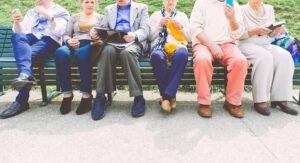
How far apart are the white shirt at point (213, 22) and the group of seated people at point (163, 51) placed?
1 cm

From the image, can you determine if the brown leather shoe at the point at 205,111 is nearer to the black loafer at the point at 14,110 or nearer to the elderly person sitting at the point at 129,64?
the elderly person sitting at the point at 129,64

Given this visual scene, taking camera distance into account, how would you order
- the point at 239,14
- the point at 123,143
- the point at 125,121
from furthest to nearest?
1. the point at 239,14
2. the point at 125,121
3. the point at 123,143

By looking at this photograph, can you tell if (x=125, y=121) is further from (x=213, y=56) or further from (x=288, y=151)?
(x=288, y=151)

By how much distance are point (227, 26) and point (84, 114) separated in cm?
212

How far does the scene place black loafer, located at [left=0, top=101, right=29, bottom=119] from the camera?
469cm

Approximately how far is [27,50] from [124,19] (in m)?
1.31

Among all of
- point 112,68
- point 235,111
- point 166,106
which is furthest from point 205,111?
point 112,68

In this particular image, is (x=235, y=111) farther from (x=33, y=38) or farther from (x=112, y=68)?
(x=33, y=38)

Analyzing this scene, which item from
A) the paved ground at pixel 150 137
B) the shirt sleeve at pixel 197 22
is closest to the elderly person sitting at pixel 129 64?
the paved ground at pixel 150 137

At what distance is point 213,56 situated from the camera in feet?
15.7

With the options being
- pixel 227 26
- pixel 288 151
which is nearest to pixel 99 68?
pixel 227 26

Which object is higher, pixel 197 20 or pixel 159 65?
pixel 197 20

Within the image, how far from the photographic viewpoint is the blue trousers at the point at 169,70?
15.1 ft

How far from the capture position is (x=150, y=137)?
4074 millimetres
